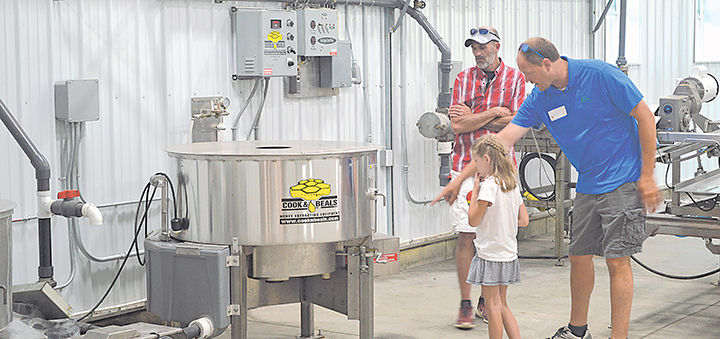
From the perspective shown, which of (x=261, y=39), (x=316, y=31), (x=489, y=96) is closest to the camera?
(x=489, y=96)

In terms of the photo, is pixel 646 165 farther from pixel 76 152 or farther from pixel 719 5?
pixel 719 5

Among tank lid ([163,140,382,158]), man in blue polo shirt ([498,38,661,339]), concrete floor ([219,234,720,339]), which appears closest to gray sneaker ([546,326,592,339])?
man in blue polo shirt ([498,38,661,339])

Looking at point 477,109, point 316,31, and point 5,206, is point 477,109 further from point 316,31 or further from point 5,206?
point 5,206

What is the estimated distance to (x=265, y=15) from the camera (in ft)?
19.1

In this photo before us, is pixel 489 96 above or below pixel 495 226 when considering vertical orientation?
above

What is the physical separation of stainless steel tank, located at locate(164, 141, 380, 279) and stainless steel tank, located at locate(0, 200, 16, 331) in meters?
0.97

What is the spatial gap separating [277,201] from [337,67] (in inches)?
95.3

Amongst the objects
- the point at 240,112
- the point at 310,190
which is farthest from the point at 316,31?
the point at 310,190

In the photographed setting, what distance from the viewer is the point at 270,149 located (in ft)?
14.4

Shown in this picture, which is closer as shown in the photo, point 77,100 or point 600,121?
point 600,121

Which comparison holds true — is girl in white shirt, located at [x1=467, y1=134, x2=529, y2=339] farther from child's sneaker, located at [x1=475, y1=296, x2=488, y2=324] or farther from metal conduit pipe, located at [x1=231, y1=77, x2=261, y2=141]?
metal conduit pipe, located at [x1=231, y1=77, x2=261, y2=141]

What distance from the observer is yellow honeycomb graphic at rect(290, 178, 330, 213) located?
4.18m

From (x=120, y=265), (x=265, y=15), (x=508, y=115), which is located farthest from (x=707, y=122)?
(x=120, y=265)

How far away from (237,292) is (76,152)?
149 cm
